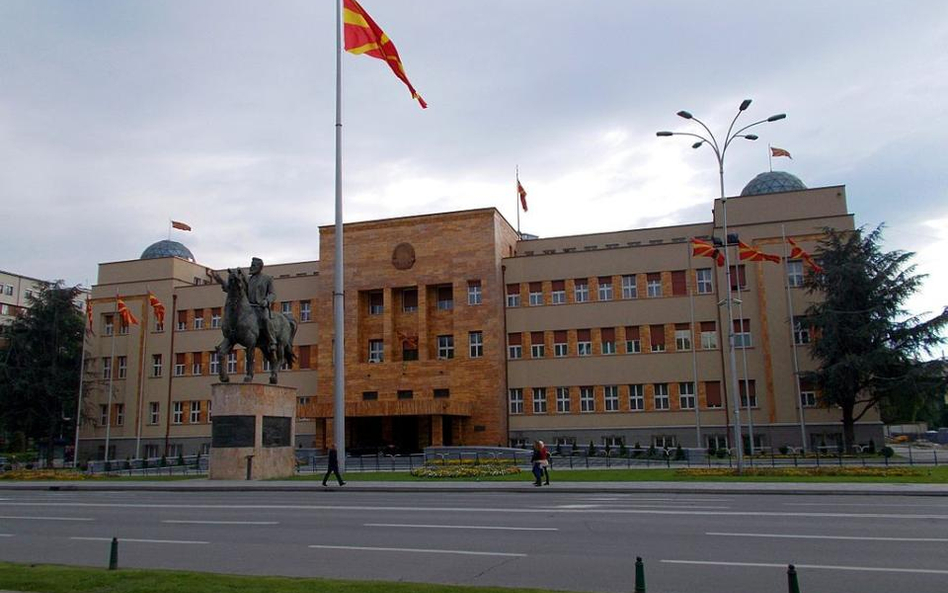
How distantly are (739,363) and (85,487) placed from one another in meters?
37.3

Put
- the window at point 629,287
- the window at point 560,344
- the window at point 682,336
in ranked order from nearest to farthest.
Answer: the window at point 682,336 → the window at point 629,287 → the window at point 560,344

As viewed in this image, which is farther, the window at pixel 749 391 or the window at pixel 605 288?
the window at pixel 605 288

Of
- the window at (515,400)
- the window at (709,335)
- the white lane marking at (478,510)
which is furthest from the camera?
the window at (515,400)

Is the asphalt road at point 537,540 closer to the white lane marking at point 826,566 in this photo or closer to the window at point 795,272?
the white lane marking at point 826,566

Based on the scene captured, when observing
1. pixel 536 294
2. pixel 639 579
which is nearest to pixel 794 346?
pixel 536 294

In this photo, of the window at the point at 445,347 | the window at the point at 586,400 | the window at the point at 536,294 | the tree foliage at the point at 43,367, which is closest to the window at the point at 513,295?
the window at the point at 536,294

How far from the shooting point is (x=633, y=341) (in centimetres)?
5278

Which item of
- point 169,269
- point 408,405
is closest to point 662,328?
point 408,405

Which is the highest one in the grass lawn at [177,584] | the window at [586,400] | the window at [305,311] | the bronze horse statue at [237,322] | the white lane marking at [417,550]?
the window at [305,311]

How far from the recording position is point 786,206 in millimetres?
51906

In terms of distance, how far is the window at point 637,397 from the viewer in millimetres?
51838

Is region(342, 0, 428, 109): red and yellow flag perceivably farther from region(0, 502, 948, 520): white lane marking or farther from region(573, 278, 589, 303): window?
region(573, 278, 589, 303): window

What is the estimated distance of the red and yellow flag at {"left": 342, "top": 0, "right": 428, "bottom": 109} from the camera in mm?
29266

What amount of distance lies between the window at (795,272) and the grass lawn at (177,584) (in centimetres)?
4719
